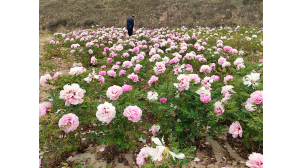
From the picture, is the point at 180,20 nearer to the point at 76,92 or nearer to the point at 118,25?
the point at 118,25

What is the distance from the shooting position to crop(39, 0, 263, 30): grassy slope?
12.4 meters

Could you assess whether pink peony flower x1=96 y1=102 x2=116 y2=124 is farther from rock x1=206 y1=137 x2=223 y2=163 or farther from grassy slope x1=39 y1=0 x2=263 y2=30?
grassy slope x1=39 y1=0 x2=263 y2=30

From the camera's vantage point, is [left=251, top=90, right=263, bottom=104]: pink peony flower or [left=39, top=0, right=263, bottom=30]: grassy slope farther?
[left=39, top=0, right=263, bottom=30]: grassy slope

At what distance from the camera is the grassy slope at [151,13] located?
40.7ft

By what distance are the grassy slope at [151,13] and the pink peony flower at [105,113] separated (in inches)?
482

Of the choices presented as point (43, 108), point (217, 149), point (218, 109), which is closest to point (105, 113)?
point (43, 108)

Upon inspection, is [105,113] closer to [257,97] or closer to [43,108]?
[43,108]

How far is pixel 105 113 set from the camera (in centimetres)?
121

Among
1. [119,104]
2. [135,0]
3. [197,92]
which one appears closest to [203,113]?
[197,92]

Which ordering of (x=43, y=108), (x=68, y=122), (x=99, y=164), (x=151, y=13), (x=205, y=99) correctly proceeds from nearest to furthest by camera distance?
(x=68, y=122) → (x=43, y=108) → (x=205, y=99) → (x=99, y=164) → (x=151, y=13)

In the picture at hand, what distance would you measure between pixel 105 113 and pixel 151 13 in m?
17.1

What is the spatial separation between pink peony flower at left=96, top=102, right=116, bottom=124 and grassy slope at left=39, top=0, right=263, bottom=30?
12.3 metres

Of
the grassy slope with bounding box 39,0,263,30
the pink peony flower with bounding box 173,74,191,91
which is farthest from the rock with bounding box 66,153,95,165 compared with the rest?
the grassy slope with bounding box 39,0,263,30

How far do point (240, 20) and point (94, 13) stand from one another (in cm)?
1497
